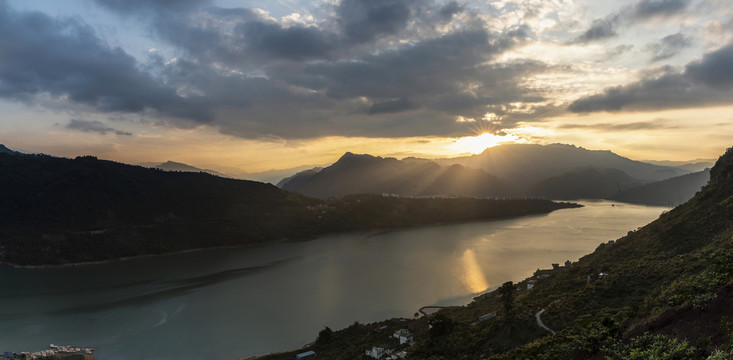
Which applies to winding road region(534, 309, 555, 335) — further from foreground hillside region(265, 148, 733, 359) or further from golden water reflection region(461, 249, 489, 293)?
golden water reflection region(461, 249, 489, 293)

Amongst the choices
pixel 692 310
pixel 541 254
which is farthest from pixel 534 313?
pixel 541 254

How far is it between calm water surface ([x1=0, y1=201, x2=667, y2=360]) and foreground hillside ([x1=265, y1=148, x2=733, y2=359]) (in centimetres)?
1267

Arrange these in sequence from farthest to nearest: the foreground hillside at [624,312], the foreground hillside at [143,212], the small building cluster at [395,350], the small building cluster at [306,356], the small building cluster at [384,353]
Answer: the foreground hillside at [143,212], the small building cluster at [306,356], the small building cluster at [395,350], the small building cluster at [384,353], the foreground hillside at [624,312]

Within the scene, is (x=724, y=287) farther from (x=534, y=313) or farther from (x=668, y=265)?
(x=668, y=265)

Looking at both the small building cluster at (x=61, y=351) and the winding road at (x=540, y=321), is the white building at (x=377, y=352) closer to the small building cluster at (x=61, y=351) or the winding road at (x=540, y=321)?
the winding road at (x=540, y=321)

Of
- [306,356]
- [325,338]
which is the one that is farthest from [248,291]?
[306,356]

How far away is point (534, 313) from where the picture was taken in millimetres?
31922

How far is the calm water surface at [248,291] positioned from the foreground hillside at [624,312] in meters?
12.7

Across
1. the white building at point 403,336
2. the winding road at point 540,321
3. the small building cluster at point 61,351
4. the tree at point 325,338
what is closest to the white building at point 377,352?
the white building at point 403,336

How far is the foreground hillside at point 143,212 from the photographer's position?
113188 mm

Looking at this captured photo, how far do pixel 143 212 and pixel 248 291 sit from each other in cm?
8296

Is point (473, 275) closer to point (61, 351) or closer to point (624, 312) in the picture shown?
point (624, 312)

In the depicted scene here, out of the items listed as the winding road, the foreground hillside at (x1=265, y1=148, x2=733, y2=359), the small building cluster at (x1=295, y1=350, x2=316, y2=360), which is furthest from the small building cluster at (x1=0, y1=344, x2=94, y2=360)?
the winding road

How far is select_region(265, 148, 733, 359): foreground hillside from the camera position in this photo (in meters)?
13.9
